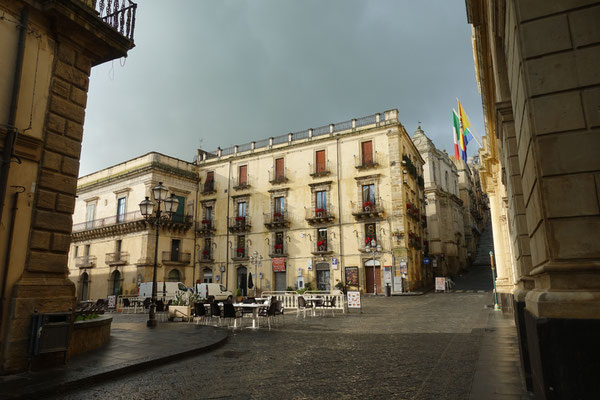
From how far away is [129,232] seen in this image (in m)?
34.6

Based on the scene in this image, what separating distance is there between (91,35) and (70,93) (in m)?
1.19

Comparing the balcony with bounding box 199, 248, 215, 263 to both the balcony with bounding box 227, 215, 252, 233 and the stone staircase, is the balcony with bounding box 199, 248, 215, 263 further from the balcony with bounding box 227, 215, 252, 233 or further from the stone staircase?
the stone staircase

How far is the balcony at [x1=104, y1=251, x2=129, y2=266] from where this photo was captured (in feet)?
112

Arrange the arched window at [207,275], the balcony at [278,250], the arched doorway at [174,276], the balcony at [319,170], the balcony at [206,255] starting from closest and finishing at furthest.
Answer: the balcony at [319,170]
the balcony at [278,250]
the arched doorway at [174,276]
the balcony at [206,255]
the arched window at [207,275]

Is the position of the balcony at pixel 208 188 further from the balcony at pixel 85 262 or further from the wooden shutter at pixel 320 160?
the balcony at pixel 85 262

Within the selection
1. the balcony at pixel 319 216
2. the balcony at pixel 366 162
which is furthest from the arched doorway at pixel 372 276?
the balcony at pixel 366 162

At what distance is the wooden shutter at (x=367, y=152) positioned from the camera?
30.8 metres

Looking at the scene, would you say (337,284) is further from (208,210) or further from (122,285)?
(122,285)

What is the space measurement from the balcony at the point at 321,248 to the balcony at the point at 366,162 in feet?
21.9

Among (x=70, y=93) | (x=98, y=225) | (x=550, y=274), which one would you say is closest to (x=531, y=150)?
(x=550, y=274)

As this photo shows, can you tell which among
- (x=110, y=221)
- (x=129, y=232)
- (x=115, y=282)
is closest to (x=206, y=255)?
(x=129, y=232)

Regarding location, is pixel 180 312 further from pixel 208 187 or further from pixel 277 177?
pixel 208 187

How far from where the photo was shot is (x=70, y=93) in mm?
6938

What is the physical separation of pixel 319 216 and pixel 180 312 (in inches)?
705
